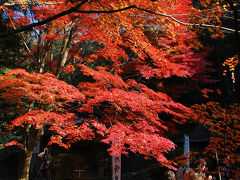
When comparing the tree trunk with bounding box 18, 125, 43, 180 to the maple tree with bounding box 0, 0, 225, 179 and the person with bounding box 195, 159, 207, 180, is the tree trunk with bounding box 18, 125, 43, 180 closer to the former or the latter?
the maple tree with bounding box 0, 0, 225, 179

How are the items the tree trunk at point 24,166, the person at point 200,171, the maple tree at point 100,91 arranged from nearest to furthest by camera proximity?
the person at point 200,171 < the maple tree at point 100,91 < the tree trunk at point 24,166

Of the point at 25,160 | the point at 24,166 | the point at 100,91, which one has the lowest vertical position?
the point at 24,166

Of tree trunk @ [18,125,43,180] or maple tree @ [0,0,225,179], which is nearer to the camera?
maple tree @ [0,0,225,179]

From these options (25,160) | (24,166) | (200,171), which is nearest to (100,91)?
(200,171)

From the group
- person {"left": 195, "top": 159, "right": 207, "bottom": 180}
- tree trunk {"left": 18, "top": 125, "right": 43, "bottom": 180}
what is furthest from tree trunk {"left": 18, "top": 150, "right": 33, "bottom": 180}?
person {"left": 195, "top": 159, "right": 207, "bottom": 180}

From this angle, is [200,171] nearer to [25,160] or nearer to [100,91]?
[100,91]

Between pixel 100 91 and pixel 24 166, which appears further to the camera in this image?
pixel 24 166

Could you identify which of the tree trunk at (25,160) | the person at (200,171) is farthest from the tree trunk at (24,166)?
the person at (200,171)

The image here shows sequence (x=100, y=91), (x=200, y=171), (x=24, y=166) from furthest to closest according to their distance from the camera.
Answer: (x=24, y=166) < (x=100, y=91) < (x=200, y=171)

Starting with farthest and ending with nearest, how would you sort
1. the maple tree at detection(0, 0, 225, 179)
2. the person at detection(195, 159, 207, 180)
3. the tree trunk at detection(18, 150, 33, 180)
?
1. the tree trunk at detection(18, 150, 33, 180)
2. the maple tree at detection(0, 0, 225, 179)
3. the person at detection(195, 159, 207, 180)

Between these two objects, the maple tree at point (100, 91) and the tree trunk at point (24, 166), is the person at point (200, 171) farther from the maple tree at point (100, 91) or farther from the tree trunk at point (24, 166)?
the tree trunk at point (24, 166)

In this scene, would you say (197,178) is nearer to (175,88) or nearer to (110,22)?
(110,22)

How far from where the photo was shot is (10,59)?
457 inches

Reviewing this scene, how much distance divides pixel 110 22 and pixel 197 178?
205 inches
